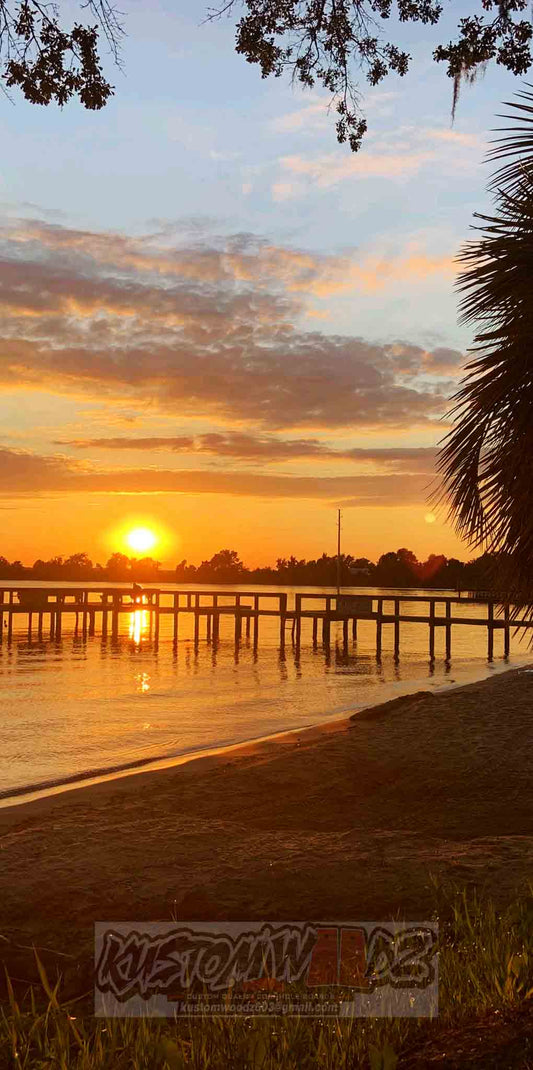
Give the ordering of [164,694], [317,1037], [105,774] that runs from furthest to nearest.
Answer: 1. [164,694]
2. [105,774]
3. [317,1037]

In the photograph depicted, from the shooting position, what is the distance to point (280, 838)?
281 inches

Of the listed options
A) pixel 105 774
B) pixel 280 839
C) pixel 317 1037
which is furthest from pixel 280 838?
pixel 105 774

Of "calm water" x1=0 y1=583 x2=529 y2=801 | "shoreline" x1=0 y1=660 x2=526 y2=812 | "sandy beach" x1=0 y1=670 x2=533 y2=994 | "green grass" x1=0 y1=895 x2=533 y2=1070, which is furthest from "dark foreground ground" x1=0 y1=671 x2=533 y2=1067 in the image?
"calm water" x1=0 y1=583 x2=529 y2=801

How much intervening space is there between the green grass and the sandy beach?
1.04 metres

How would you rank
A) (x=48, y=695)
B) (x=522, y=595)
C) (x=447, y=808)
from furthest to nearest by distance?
(x=48, y=695), (x=447, y=808), (x=522, y=595)

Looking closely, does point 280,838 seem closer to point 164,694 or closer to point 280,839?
point 280,839

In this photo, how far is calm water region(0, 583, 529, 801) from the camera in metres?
16.4

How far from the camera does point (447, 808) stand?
901cm

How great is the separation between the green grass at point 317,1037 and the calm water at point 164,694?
29.5 ft

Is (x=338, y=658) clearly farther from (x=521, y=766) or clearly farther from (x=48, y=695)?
(x=521, y=766)

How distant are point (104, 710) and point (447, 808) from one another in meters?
15.2

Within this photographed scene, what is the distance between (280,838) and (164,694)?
20358mm

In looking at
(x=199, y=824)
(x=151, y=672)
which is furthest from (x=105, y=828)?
(x=151, y=672)

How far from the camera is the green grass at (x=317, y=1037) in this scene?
10.5ft
